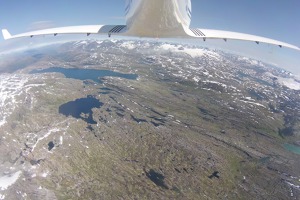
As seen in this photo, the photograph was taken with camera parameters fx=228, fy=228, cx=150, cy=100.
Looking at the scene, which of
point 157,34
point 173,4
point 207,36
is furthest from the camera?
point 207,36

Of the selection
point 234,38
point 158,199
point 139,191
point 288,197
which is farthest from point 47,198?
point 234,38

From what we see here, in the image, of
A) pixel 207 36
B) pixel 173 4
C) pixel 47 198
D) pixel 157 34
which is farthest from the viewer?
pixel 47 198

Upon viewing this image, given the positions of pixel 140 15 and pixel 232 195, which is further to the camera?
pixel 232 195

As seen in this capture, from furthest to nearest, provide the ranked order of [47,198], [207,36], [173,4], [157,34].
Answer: [47,198]
[207,36]
[157,34]
[173,4]

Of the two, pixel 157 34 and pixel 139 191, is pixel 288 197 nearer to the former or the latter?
pixel 139 191

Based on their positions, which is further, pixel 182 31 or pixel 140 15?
pixel 182 31

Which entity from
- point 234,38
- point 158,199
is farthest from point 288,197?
point 234,38

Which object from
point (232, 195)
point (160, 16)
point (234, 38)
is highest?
point (160, 16)

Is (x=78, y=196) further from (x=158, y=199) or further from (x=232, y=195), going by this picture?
(x=232, y=195)

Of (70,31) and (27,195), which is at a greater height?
(70,31)
